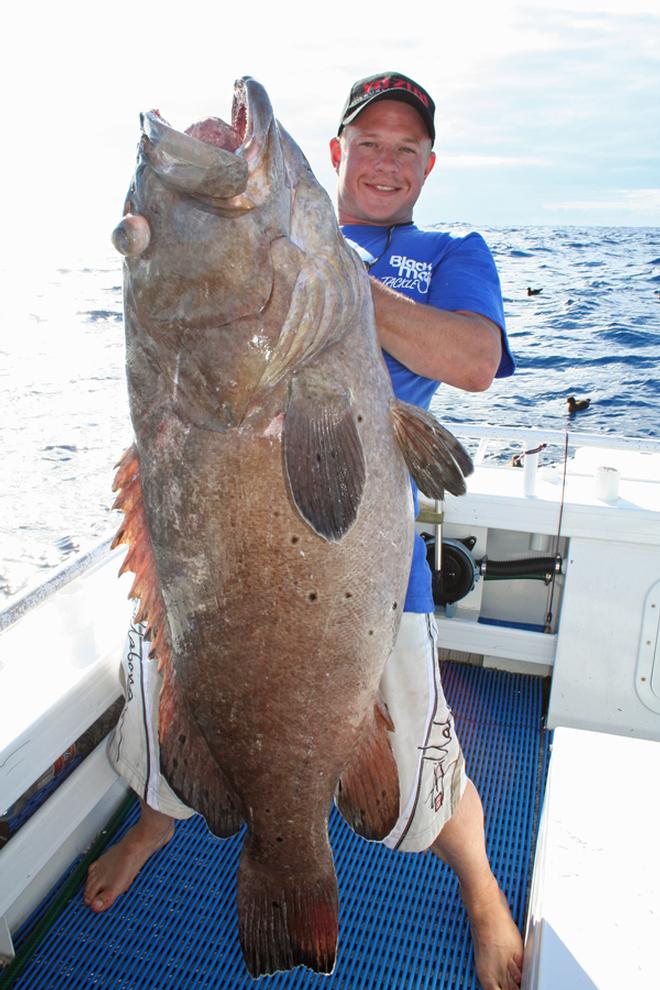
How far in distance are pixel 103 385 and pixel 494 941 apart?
10294mm

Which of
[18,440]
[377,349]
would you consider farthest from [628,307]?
[377,349]

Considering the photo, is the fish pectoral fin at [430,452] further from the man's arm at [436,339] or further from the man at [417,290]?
the man at [417,290]

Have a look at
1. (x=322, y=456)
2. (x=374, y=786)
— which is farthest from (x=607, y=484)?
(x=322, y=456)

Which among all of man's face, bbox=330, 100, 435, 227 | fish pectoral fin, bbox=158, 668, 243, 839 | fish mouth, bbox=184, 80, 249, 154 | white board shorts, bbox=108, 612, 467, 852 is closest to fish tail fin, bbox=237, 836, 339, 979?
fish pectoral fin, bbox=158, 668, 243, 839

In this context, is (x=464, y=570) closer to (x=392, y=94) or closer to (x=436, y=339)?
(x=436, y=339)

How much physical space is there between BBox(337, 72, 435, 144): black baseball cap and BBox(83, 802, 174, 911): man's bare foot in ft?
8.32

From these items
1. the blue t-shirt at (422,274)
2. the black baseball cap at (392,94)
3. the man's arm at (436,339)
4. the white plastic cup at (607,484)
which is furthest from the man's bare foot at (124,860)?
the black baseball cap at (392,94)

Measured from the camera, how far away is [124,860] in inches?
112

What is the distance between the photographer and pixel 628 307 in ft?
72.9

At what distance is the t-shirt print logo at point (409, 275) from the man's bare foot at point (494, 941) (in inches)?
79.6

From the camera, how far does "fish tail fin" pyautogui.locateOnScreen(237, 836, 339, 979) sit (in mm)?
1982

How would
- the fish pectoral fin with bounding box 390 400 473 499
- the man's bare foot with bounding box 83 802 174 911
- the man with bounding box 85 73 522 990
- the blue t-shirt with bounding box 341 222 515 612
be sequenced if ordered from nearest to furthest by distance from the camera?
the fish pectoral fin with bounding box 390 400 473 499, the blue t-shirt with bounding box 341 222 515 612, the man with bounding box 85 73 522 990, the man's bare foot with bounding box 83 802 174 911

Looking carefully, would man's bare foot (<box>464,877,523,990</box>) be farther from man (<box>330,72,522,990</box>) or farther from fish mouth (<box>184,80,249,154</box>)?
fish mouth (<box>184,80,249,154</box>)

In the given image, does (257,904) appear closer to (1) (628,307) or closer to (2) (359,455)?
(2) (359,455)
